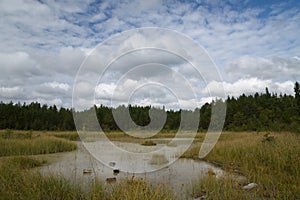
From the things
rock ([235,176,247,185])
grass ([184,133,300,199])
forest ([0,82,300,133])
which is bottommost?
rock ([235,176,247,185])

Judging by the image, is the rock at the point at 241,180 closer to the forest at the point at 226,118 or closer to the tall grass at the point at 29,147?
the tall grass at the point at 29,147

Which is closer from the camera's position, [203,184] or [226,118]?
[203,184]

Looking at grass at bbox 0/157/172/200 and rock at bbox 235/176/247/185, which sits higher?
grass at bbox 0/157/172/200

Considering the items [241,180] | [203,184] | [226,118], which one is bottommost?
[241,180]

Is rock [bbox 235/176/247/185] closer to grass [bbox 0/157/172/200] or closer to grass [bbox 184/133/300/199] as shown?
grass [bbox 184/133/300/199]

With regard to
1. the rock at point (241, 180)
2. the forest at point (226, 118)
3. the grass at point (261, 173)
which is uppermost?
the forest at point (226, 118)

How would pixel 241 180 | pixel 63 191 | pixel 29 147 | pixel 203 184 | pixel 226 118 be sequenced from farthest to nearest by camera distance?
pixel 226 118 → pixel 29 147 → pixel 241 180 → pixel 203 184 → pixel 63 191

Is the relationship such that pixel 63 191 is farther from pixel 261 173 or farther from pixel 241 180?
pixel 261 173

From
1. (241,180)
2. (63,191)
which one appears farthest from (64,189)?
(241,180)

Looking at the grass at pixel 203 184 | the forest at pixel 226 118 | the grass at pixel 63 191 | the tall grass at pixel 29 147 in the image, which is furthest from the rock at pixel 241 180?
the forest at pixel 226 118

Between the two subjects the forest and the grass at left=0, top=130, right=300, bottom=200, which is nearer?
the grass at left=0, top=130, right=300, bottom=200

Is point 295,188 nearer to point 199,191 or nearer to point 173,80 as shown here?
point 199,191

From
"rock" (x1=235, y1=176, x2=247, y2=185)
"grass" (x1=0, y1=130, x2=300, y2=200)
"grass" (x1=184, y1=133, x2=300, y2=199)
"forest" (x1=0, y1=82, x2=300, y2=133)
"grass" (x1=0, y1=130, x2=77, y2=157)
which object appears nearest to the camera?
"grass" (x1=0, y1=130, x2=300, y2=200)

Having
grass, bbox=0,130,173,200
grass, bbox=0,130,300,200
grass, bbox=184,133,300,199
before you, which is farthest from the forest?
grass, bbox=0,130,173,200
